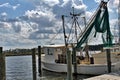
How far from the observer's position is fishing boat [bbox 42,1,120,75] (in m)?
28.9

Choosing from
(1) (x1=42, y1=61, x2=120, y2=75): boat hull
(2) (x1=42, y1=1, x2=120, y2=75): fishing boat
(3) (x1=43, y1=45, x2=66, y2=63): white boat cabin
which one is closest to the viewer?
(2) (x1=42, y1=1, x2=120, y2=75): fishing boat

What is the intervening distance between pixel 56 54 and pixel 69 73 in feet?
72.7

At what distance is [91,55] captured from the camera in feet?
128

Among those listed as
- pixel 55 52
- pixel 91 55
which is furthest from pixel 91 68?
pixel 55 52

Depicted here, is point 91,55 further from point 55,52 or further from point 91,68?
point 55,52

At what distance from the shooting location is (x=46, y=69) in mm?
44594

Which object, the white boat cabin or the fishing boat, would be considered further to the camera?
the white boat cabin

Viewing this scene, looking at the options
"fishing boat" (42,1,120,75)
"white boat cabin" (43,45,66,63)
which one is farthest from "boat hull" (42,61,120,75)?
"white boat cabin" (43,45,66,63)

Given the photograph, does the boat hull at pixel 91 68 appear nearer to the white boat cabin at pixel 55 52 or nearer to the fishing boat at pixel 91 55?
the fishing boat at pixel 91 55

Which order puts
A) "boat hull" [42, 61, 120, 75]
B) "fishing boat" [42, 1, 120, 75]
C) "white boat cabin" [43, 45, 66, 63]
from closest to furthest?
"fishing boat" [42, 1, 120, 75] < "boat hull" [42, 61, 120, 75] < "white boat cabin" [43, 45, 66, 63]

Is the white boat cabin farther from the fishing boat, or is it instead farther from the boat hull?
the boat hull

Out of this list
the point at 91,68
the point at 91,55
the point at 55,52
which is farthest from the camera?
the point at 55,52

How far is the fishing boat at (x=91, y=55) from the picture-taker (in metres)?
28.9

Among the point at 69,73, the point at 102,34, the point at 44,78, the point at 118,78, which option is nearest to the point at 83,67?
the point at 44,78
